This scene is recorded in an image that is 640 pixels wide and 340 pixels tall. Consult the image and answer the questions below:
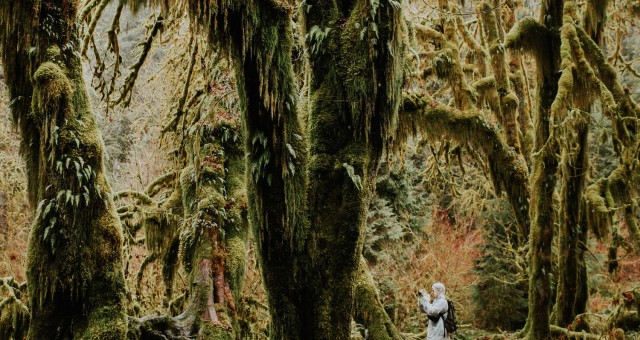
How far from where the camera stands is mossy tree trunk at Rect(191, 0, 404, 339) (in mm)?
4230

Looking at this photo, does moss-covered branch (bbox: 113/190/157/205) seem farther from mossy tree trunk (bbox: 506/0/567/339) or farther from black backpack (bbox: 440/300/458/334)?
mossy tree trunk (bbox: 506/0/567/339)

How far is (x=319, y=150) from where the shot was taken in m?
4.54

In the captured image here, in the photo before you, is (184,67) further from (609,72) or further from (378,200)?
(378,200)

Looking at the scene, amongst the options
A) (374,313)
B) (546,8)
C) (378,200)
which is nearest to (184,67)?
(374,313)

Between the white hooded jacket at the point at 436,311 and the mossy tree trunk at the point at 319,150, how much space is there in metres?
3.00

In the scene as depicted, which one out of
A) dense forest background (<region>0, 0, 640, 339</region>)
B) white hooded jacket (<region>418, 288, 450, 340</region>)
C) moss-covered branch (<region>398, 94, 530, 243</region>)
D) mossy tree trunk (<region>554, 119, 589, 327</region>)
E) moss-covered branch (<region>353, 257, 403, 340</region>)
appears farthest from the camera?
mossy tree trunk (<region>554, 119, 589, 327</region>)

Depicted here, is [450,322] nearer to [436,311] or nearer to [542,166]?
[436,311]

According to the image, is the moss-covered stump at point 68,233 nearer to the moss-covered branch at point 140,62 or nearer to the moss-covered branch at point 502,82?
the moss-covered branch at point 140,62

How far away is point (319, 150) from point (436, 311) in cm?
373

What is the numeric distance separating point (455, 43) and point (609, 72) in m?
2.62

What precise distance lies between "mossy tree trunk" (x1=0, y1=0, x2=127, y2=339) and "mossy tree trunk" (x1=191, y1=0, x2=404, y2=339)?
4.25 feet

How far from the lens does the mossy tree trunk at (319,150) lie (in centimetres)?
423

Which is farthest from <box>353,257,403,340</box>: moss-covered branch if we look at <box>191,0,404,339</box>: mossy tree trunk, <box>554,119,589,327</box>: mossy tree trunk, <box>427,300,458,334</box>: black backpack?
<box>554,119,589,327</box>: mossy tree trunk

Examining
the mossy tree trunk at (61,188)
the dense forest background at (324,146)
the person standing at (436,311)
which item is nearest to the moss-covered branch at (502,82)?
the dense forest background at (324,146)
